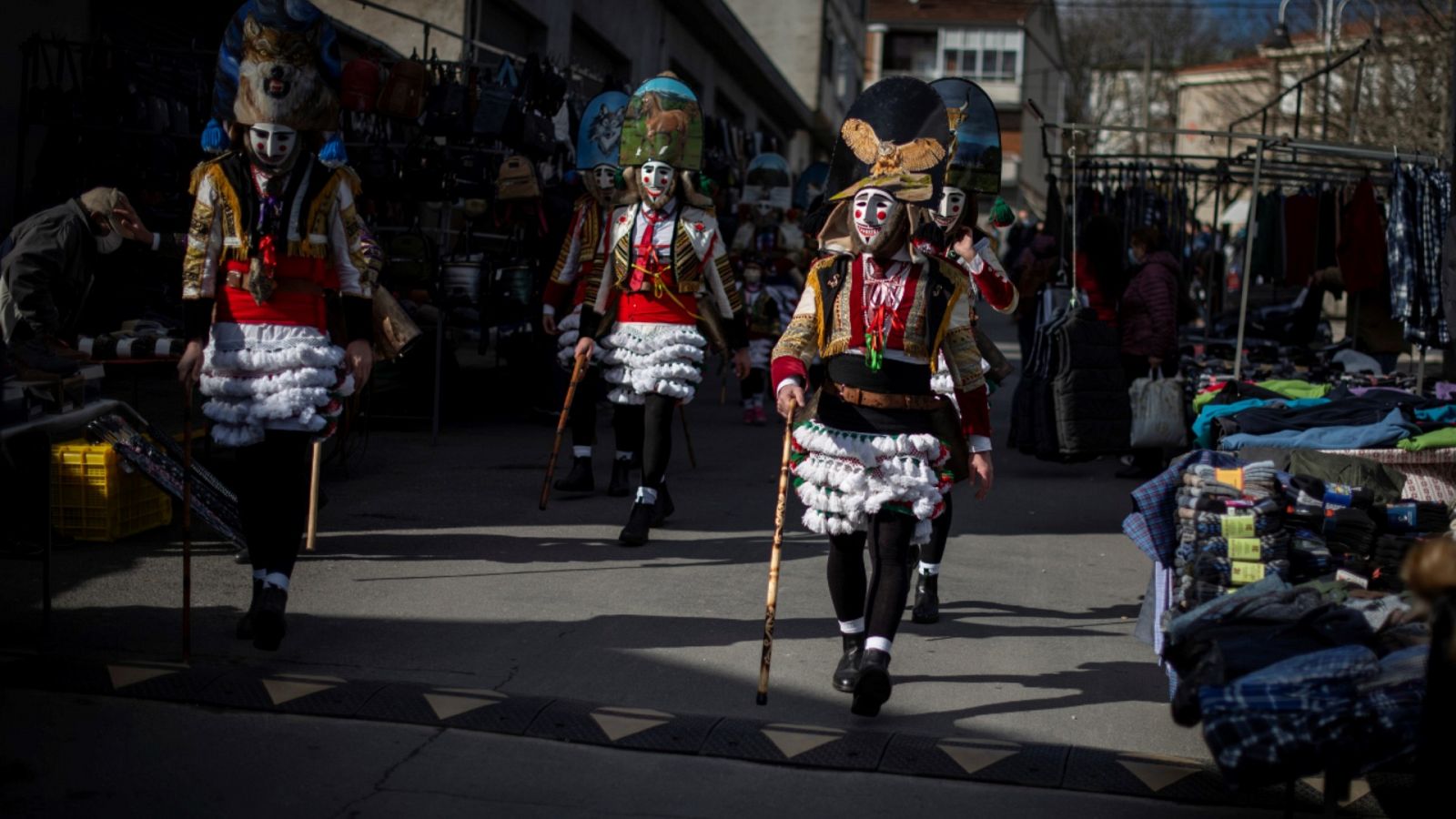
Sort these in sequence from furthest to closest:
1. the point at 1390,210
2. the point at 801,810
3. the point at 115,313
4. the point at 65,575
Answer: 1. the point at 1390,210
2. the point at 115,313
3. the point at 65,575
4. the point at 801,810

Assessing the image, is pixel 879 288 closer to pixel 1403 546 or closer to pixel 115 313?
pixel 1403 546

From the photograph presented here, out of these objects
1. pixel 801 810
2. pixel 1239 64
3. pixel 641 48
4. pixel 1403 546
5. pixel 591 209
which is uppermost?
pixel 1239 64

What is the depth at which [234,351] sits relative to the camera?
5.99 m

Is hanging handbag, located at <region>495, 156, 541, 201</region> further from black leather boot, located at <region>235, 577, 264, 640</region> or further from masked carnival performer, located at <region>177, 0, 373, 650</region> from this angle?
black leather boot, located at <region>235, 577, 264, 640</region>

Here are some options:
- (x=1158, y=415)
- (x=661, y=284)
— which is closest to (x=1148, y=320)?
(x=1158, y=415)

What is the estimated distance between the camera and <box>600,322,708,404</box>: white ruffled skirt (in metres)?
8.50

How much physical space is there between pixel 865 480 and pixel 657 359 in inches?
126

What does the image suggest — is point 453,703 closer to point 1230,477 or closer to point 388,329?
point 388,329

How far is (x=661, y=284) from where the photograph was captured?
855 centimetres

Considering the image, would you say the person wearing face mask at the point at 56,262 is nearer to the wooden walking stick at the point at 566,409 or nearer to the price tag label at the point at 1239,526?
the wooden walking stick at the point at 566,409

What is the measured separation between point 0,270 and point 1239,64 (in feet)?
163

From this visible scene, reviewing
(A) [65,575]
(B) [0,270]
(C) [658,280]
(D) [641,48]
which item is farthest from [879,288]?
(D) [641,48]

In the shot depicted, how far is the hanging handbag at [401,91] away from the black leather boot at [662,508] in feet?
12.0

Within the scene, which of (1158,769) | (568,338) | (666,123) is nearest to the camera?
(1158,769)
